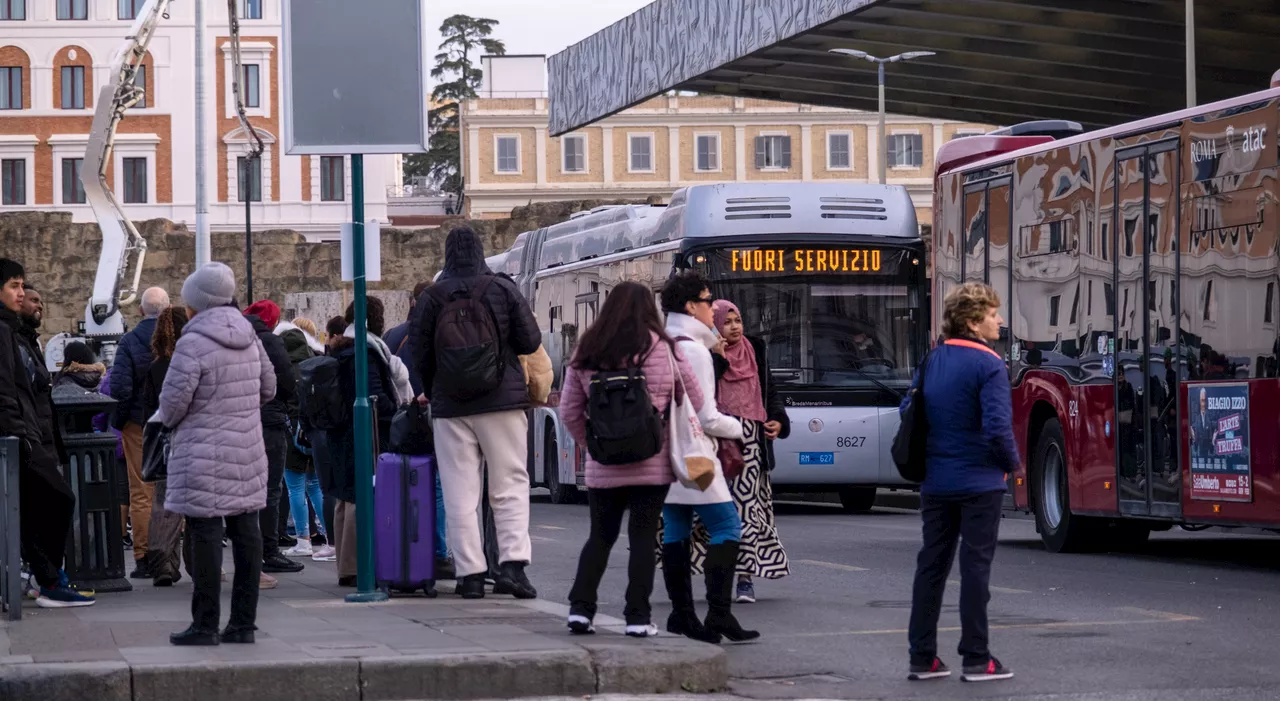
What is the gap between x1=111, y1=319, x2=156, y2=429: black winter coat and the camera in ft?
40.5

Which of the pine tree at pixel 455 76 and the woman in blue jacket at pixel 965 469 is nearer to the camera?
the woman in blue jacket at pixel 965 469

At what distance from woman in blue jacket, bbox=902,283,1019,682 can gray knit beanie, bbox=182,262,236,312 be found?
3.04m

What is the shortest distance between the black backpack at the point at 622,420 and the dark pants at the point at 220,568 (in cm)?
147

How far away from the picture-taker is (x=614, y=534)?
9.02m

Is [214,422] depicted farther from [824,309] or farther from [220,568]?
[824,309]

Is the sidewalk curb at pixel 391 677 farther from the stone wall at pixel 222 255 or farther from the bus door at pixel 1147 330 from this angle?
the stone wall at pixel 222 255

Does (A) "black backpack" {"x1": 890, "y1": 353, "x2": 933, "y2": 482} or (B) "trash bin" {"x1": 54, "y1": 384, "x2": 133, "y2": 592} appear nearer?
(A) "black backpack" {"x1": 890, "y1": 353, "x2": 933, "y2": 482}

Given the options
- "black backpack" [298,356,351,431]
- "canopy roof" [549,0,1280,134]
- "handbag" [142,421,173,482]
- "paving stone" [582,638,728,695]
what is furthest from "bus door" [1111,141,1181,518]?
"canopy roof" [549,0,1280,134]

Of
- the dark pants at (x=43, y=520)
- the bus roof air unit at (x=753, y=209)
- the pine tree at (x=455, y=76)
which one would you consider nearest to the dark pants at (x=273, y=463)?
the dark pants at (x=43, y=520)

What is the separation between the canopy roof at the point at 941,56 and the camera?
35406 millimetres

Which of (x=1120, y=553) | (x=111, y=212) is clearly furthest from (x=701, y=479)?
(x=111, y=212)

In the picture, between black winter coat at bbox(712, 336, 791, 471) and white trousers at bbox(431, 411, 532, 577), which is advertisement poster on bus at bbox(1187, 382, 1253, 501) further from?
white trousers at bbox(431, 411, 532, 577)

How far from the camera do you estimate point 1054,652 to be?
30.2ft

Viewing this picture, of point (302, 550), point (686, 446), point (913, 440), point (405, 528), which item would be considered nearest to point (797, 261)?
point (302, 550)
